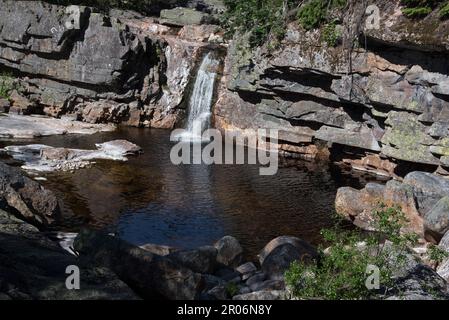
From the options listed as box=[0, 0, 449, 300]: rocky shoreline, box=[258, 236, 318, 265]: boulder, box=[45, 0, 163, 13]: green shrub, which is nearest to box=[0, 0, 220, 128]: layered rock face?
box=[0, 0, 449, 300]: rocky shoreline

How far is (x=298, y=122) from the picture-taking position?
31.2m

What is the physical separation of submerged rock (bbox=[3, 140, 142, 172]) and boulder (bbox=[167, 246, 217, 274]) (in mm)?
12411

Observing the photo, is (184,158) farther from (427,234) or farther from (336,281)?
(336,281)

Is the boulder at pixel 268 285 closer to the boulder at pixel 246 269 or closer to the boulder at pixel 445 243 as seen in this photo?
the boulder at pixel 246 269

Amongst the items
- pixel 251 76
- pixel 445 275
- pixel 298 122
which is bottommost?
pixel 445 275

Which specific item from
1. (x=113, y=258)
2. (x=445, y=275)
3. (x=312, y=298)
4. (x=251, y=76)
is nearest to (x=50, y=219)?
(x=113, y=258)

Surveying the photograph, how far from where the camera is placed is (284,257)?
1476cm

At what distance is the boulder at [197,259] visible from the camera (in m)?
14.1

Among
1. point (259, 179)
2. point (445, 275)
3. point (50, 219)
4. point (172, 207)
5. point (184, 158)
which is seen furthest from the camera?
A: point (184, 158)

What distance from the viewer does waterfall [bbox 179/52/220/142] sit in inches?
1364

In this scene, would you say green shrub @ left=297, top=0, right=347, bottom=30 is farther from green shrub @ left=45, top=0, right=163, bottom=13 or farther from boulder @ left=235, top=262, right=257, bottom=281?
green shrub @ left=45, top=0, right=163, bottom=13

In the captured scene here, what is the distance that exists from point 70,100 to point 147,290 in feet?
87.7

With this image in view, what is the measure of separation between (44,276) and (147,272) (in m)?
2.48

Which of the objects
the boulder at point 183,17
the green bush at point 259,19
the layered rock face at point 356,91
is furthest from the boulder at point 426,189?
the boulder at point 183,17
